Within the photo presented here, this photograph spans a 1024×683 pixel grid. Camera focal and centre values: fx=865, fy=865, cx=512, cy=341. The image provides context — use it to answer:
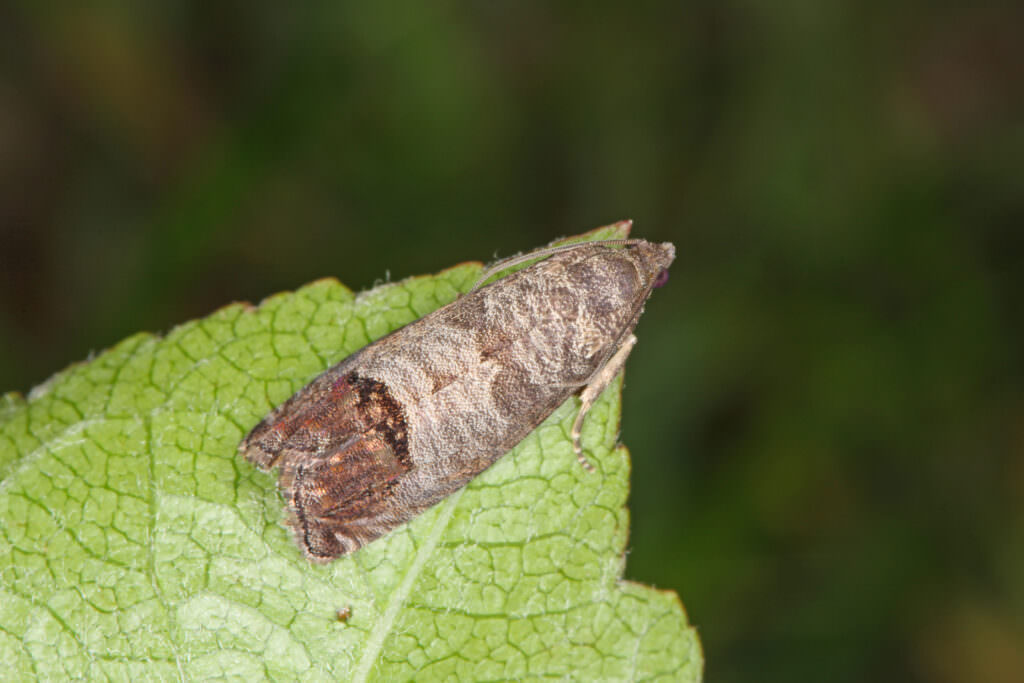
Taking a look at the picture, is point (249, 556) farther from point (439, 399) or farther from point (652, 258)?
point (652, 258)

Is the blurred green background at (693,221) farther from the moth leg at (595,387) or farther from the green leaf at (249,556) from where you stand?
the green leaf at (249,556)

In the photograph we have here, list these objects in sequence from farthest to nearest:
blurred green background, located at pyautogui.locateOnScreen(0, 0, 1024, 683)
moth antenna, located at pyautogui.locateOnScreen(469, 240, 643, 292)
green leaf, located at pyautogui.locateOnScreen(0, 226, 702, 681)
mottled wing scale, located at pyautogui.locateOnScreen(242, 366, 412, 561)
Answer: blurred green background, located at pyautogui.locateOnScreen(0, 0, 1024, 683), moth antenna, located at pyautogui.locateOnScreen(469, 240, 643, 292), mottled wing scale, located at pyautogui.locateOnScreen(242, 366, 412, 561), green leaf, located at pyautogui.locateOnScreen(0, 226, 702, 681)

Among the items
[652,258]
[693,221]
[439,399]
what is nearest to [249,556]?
[439,399]

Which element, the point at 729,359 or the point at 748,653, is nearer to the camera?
the point at 748,653

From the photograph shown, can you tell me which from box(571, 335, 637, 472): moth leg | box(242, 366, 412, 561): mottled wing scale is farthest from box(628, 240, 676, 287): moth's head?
box(242, 366, 412, 561): mottled wing scale

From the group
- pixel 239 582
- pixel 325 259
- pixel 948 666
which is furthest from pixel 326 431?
pixel 948 666

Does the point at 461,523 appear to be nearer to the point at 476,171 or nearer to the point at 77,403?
the point at 77,403

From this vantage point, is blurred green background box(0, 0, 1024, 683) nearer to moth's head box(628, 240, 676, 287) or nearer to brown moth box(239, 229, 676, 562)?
moth's head box(628, 240, 676, 287)
